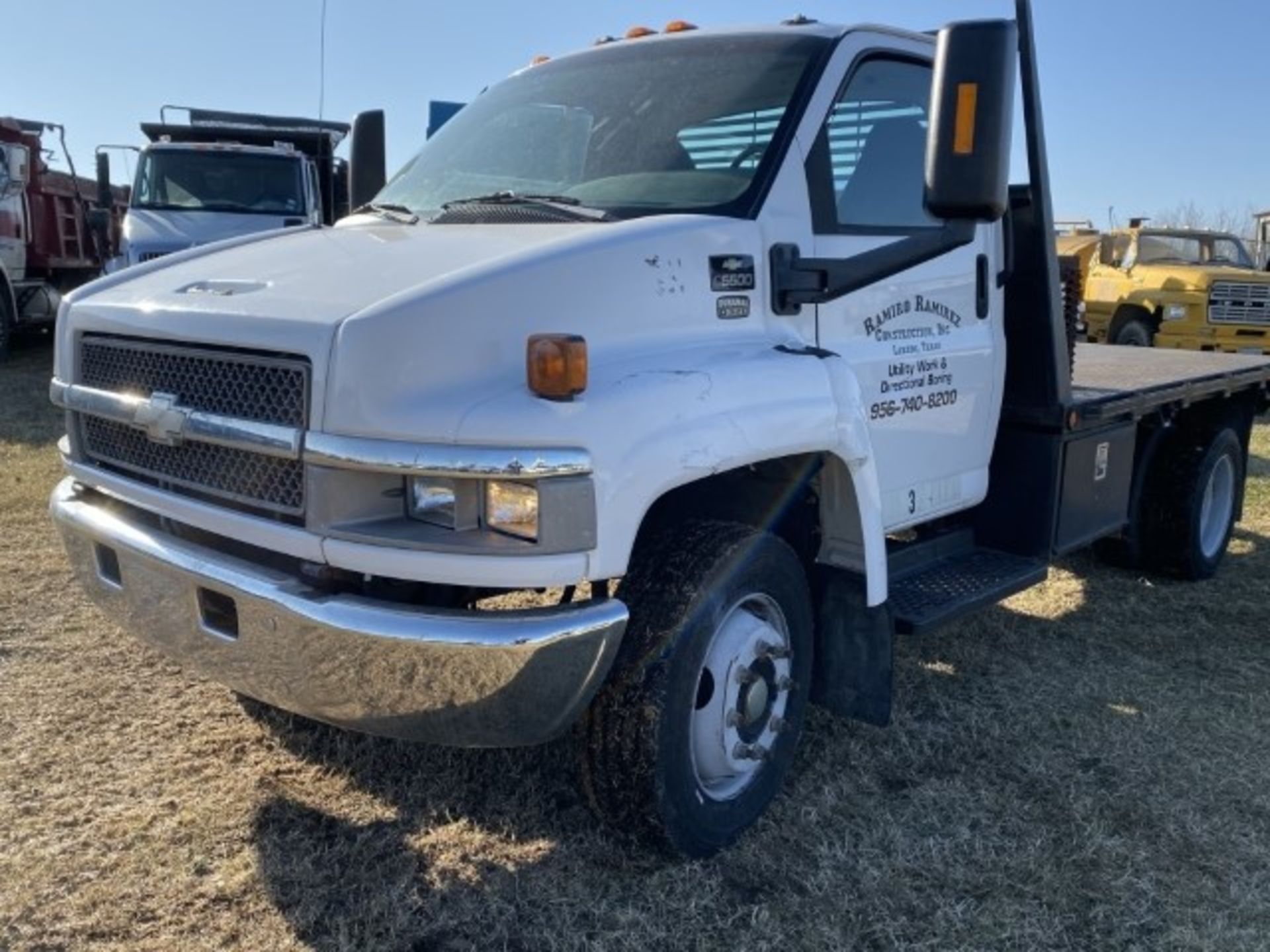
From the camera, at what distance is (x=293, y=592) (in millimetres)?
2633

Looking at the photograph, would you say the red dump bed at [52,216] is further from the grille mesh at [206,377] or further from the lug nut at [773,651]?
the lug nut at [773,651]

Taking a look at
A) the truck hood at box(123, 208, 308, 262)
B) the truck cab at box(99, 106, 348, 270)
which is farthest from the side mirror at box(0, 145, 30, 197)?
the truck hood at box(123, 208, 308, 262)

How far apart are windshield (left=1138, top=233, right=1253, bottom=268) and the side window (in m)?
13.4

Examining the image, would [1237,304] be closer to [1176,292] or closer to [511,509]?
[1176,292]

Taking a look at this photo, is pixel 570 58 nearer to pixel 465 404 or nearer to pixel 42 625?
pixel 465 404

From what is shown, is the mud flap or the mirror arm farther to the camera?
the mud flap

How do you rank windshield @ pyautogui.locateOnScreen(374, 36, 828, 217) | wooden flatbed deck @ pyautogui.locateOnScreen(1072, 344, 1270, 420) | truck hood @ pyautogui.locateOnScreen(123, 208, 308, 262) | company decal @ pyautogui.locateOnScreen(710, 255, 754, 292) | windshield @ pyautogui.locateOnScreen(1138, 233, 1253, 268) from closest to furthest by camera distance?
company decal @ pyautogui.locateOnScreen(710, 255, 754, 292) < windshield @ pyautogui.locateOnScreen(374, 36, 828, 217) < wooden flatbed deck @ pyautogui.locateOnScreen(1072, 344, 1270, 420) < truck hood @ pyautogui.locateOnScreen(123, 208, 308, 262) < windshield @ pyautogui.locateOnScreen(1138, 233, 1253, 268)

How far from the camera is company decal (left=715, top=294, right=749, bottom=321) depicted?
10.4ft

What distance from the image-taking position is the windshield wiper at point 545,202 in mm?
3277

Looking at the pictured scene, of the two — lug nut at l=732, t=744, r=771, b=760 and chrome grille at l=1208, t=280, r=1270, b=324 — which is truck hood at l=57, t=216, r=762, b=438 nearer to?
lug nut at l=732, t=744, r=771, b=760

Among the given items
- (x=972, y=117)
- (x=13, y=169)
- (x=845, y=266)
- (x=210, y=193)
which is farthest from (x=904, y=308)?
(x=13, y=169)

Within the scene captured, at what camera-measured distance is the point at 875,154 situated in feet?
12.6

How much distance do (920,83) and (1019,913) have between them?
270 cm

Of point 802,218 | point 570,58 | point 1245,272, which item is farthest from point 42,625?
point 1245,272
